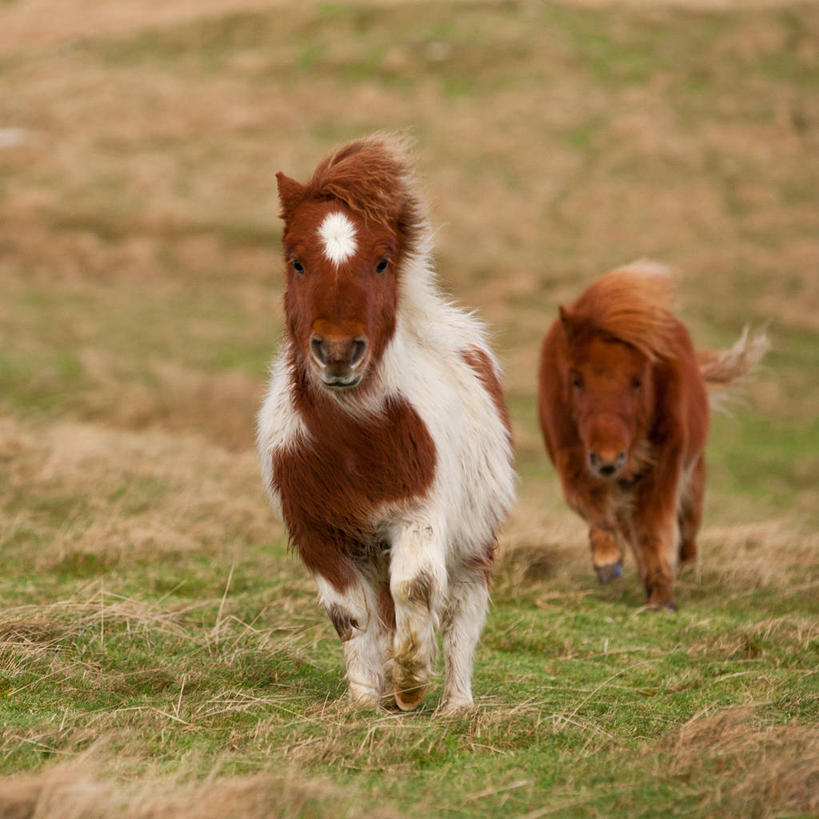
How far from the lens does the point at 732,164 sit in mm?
36188

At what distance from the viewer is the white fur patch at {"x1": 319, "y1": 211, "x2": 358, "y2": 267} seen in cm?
500

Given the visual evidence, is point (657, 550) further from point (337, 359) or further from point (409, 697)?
point (337, 359)

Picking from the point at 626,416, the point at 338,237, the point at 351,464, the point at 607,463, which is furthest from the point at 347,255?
the point at 626,416

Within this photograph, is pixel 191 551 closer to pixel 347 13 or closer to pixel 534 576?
pixel 534 576

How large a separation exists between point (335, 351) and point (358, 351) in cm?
12

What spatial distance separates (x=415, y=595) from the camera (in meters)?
5.12

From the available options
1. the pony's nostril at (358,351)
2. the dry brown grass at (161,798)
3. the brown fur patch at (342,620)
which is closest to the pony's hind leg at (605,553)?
the brown fur patch at (342,620)

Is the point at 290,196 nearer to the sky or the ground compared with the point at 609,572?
nearer to the sky

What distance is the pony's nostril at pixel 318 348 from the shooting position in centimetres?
475

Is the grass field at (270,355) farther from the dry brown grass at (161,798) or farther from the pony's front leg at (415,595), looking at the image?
the pony's front leg at (415,595)

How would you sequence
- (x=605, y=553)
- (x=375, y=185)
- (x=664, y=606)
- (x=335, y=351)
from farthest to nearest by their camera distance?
(x=605, y=553) → (x=664, y=606) → (x=375, y=185) → (x=335, y=351)

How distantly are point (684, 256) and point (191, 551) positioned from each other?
938 inches

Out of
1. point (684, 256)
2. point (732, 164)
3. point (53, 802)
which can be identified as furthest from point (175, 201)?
point (53, 802)

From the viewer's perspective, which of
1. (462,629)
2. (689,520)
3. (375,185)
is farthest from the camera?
(689,520)
